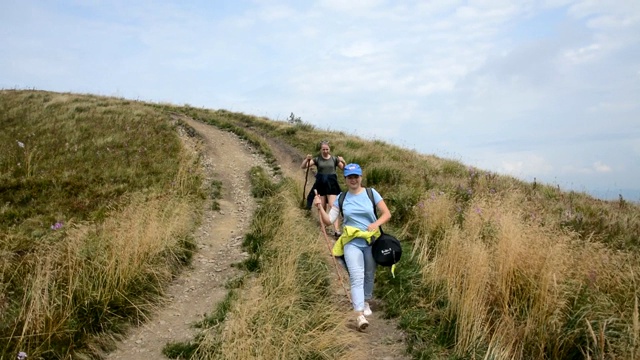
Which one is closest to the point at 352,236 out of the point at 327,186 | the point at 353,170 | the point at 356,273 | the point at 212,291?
the point at 356,273

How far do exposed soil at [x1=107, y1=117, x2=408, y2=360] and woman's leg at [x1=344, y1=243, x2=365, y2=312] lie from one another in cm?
34

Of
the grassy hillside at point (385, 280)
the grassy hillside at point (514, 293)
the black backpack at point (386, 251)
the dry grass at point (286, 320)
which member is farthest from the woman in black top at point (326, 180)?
the black backpack at point (386, 251)

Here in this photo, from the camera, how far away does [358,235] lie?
5.47 meters

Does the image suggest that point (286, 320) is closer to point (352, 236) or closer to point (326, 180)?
point (352, 236)

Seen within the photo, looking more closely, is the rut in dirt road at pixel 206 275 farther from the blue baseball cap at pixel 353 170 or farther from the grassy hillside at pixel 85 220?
the blue baseball cap at pixel 353 170

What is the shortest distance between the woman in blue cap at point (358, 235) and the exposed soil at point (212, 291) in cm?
40

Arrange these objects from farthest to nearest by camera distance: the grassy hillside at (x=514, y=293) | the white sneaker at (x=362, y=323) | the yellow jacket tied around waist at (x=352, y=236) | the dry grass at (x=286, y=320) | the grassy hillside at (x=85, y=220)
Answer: the yellow jacket tied around waist at (x=352, y=236)
the white sneaker at (x=362, y=323)
the grassy hillside at (x=85, y=220)
the dry grass at (x=286, y=320)
the grassy hillside at (x=514, y=293)

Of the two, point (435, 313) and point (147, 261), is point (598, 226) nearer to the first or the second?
point (435, 313)

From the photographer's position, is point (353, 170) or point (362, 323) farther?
point (353, 170)

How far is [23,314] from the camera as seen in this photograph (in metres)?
4.86

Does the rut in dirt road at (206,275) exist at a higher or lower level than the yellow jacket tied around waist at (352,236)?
lower

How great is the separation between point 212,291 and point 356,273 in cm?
270

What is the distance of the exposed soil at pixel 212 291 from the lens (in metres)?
5.11

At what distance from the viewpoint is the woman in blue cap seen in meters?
5.41
